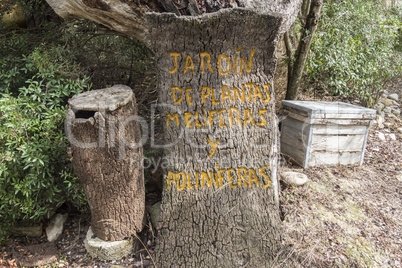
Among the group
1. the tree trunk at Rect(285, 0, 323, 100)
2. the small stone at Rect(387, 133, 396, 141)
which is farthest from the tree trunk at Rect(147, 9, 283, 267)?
the small stone at Rect(387, 133, 396, 141)

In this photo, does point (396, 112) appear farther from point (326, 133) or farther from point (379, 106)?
point (326, 133)

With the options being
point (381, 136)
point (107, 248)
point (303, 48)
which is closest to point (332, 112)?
point (303, 48)

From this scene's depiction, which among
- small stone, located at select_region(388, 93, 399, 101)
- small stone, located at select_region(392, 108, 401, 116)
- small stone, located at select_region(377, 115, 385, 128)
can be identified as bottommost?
small stone, located at select_region(377, 115, 385, 128)

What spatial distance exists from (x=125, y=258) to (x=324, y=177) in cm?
233

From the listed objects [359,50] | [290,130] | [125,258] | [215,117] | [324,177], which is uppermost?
[359,50]

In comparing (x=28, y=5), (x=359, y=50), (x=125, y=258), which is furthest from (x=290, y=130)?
(x=28, y=5)

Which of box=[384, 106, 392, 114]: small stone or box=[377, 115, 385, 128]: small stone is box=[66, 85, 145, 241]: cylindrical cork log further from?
box=[384, 106, 392, 114]: small stone

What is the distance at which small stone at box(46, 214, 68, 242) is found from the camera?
260cm

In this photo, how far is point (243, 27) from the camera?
1975mm

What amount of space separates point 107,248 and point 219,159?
1.23 m

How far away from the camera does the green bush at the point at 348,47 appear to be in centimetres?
398

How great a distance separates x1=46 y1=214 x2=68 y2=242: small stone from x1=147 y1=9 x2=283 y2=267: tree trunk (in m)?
1.08

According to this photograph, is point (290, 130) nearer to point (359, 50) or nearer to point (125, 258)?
point (359, 50)

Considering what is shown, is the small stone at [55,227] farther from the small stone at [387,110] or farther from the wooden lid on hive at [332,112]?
the small stone at [387,110]
